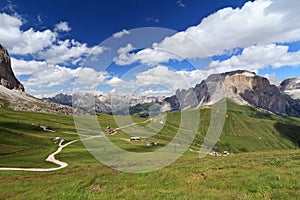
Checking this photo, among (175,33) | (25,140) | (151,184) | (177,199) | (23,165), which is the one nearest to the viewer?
(177,199)

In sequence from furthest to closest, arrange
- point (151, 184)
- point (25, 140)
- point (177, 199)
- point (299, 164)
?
point (25, 140) < point (299, 164) < point (151, 184) < point (177, 199)

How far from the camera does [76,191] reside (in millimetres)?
21844

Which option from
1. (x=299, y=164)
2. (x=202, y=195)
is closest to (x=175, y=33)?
(x=202, y=195)

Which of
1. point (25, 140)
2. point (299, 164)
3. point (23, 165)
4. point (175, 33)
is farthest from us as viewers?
point (25, 140)

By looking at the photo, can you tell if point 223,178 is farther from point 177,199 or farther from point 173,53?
point 173,53

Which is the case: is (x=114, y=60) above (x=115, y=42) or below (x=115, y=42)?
below

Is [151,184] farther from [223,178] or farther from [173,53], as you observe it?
[173,53]

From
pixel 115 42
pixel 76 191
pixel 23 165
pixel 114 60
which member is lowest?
pixel 23 165

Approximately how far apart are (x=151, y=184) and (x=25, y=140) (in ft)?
399

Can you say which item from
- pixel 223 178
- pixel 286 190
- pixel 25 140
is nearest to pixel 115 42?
pixel 223 178

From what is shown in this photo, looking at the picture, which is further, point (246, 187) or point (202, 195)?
point (246, 187)

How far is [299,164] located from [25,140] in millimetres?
128252

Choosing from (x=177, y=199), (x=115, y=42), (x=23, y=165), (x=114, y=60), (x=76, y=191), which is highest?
(x=115, y=42)

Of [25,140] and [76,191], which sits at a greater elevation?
[76,191]
